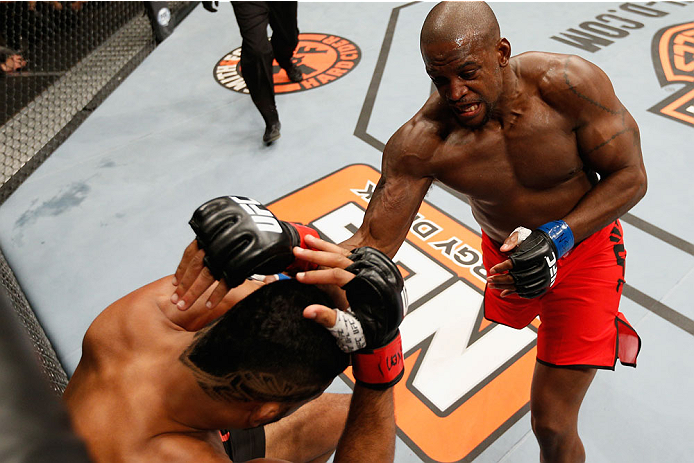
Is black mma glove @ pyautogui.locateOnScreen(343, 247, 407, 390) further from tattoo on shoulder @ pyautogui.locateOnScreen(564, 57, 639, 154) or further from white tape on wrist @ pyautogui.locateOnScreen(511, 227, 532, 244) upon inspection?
tattoo on shoulder @ pyautogui.locateOnScreen(564, 57, 639, 154)

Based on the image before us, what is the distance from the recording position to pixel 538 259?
168 cm

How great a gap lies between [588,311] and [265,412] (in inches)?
44.8

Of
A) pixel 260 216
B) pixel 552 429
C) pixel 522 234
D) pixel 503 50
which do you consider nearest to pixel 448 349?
pixel 552 429

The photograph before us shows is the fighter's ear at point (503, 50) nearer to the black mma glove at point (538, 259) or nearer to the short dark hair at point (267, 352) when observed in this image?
the black mma glove at point (538, 259)

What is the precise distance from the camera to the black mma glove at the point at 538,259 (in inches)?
66.2

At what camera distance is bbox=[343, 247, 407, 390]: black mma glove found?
1337 millimetres

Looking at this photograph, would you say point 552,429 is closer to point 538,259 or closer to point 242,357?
point 538,259

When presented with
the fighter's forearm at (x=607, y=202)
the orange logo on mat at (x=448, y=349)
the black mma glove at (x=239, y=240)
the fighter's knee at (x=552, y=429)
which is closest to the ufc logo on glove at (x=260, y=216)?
the black mma glove at (x=239, y=240)

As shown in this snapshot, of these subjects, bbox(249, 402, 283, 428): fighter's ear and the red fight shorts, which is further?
the red fight shorts

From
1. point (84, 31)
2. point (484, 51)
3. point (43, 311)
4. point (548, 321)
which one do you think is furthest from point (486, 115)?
point (84, 31)

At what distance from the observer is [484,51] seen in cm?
166

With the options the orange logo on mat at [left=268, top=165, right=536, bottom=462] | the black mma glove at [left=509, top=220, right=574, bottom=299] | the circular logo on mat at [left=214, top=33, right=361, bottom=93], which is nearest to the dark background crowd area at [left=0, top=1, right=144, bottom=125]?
the circular logo on mat at [left=214, top=33, right=361, bottom=93]

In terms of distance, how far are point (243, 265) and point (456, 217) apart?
7.20 ft

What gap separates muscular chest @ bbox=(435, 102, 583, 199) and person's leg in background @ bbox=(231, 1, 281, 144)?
7.65 feet
